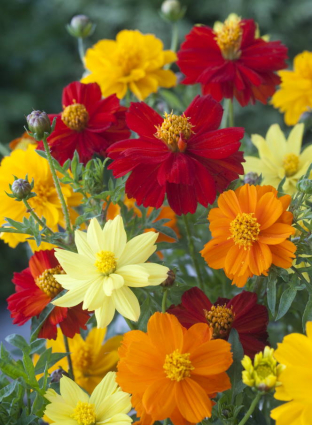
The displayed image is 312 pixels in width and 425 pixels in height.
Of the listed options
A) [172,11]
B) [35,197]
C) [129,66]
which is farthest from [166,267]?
[172,11]

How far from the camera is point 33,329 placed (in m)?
0.39

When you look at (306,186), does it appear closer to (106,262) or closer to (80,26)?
(106,262)

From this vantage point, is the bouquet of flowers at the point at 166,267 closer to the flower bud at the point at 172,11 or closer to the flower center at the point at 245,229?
the flower center at the point at 245,229

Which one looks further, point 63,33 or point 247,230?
point 63,33

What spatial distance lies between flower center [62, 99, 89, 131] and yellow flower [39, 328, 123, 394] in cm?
16

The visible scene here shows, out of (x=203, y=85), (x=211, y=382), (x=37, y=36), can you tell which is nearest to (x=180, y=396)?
(x=211, y=382)

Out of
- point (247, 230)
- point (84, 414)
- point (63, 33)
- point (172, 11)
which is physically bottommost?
point (84, 414)

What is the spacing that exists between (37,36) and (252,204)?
6.31ft

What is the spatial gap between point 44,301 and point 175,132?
0.15m

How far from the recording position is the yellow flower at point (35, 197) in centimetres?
44

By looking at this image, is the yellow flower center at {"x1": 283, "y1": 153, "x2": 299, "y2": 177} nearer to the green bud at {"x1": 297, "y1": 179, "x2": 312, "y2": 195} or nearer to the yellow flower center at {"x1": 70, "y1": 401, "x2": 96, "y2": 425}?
the green bud at {"x1": 297, "y1": 179, "x2": 312, "y2": 195}

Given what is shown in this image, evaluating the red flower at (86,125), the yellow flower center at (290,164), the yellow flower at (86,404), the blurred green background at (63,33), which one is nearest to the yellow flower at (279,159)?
the yellow flower center at (290,164)

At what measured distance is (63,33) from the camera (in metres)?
2.24

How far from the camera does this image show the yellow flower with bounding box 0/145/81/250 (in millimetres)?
443
